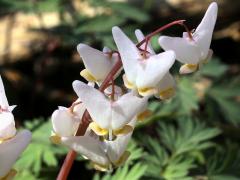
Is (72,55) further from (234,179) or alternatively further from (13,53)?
(234,179)

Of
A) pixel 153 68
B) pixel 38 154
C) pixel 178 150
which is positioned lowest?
pixel 178 150

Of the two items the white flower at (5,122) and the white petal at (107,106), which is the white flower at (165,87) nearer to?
the white petal at (107,106)

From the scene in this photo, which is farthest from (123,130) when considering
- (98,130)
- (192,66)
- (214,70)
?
(214,70)

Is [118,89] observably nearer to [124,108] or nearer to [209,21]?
[124,108]

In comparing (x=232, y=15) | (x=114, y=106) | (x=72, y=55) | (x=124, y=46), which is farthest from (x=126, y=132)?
(x=232, y=15)

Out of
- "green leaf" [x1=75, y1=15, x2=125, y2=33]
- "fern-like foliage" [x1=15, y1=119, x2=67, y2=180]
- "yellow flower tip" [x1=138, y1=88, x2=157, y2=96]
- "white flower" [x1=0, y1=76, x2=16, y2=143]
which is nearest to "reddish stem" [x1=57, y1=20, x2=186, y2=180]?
"yellow flower tip" [x1=138, y1=88, x2=157, y2=96]

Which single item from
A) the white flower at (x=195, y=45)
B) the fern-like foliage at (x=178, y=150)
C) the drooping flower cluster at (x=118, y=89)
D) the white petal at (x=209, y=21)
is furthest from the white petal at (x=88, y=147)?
the fern-like foliage at (x=178, y=150)

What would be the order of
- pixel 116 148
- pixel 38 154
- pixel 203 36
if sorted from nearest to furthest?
pixel 203 36 < pixel 116 148 < pixel 38 154
